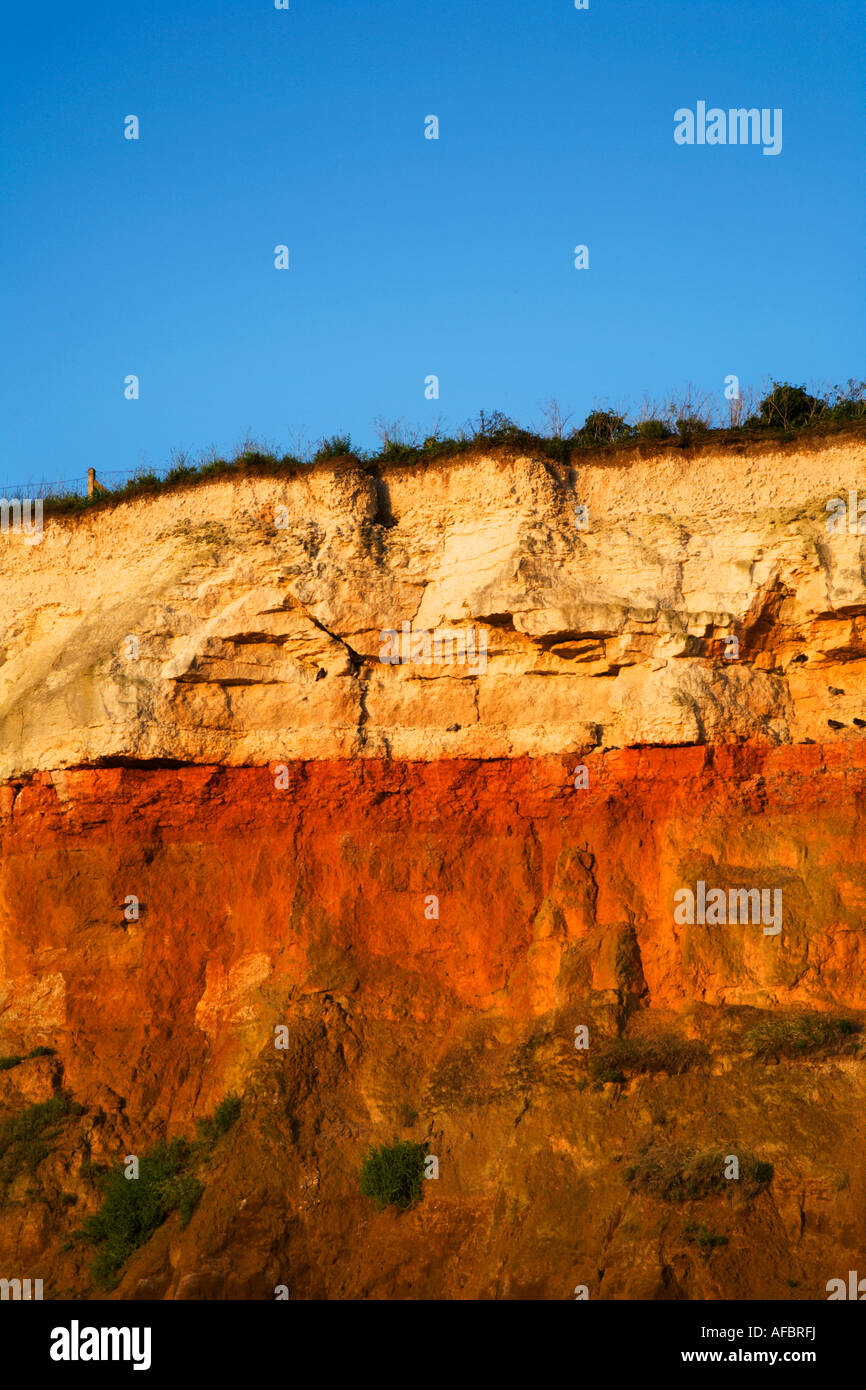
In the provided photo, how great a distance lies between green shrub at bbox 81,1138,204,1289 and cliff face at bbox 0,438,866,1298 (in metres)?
0.28

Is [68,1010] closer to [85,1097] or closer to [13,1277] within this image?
[85,1097]

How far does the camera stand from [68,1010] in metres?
18.7

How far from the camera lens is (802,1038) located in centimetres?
1537

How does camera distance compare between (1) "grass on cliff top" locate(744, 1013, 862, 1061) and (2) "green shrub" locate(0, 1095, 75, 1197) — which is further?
(2) "green shrub" locate(0, 1095, 75, 1197)

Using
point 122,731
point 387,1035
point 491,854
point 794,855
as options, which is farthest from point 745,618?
point 122,731

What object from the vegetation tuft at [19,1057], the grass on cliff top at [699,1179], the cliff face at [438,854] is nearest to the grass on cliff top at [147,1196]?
the cliff face at [438,854]

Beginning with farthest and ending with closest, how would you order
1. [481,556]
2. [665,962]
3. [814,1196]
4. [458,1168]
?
[481,556], [665,962], [458,1168], [814,1196]

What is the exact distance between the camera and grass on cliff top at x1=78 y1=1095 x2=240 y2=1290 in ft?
53.0

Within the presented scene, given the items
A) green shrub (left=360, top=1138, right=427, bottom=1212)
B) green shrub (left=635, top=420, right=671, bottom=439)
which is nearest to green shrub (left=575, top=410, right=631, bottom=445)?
green shrub (left=635, top=420, right=671, bottom=439)

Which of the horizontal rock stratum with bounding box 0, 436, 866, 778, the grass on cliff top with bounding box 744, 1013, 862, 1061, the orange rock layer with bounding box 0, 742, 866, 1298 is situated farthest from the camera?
the horizontal rock stratum with bounding box 0, 436, 866, 778

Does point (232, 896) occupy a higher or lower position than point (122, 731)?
lower

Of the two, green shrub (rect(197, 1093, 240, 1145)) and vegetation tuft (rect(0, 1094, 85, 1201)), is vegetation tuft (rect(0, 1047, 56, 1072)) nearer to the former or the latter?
vegetation tuft (rect(0, 1094, 85, 1201))

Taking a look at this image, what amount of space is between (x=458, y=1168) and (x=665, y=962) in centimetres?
390

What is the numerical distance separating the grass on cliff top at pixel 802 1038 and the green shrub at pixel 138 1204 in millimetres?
7326
